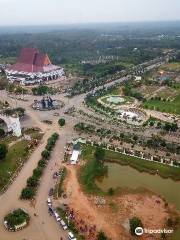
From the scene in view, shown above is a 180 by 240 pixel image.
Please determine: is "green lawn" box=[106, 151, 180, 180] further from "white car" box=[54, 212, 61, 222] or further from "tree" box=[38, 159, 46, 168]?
"white car" box=[54, 212, 61, 222]

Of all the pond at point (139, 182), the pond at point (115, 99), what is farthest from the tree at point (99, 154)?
the pond at point (115, 99)

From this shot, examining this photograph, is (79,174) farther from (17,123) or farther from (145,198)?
(17,123)

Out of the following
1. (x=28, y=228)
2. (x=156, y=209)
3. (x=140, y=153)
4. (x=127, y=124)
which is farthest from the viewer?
(x=127, y=124)

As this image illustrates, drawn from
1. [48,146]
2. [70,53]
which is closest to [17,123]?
[48,146]

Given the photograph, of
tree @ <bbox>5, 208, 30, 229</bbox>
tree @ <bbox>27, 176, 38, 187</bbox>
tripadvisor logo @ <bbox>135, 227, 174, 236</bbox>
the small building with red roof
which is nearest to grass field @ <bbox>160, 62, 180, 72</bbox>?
the small building with red roof

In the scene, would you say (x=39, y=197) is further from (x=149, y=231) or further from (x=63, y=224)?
(x=149, y=231)
